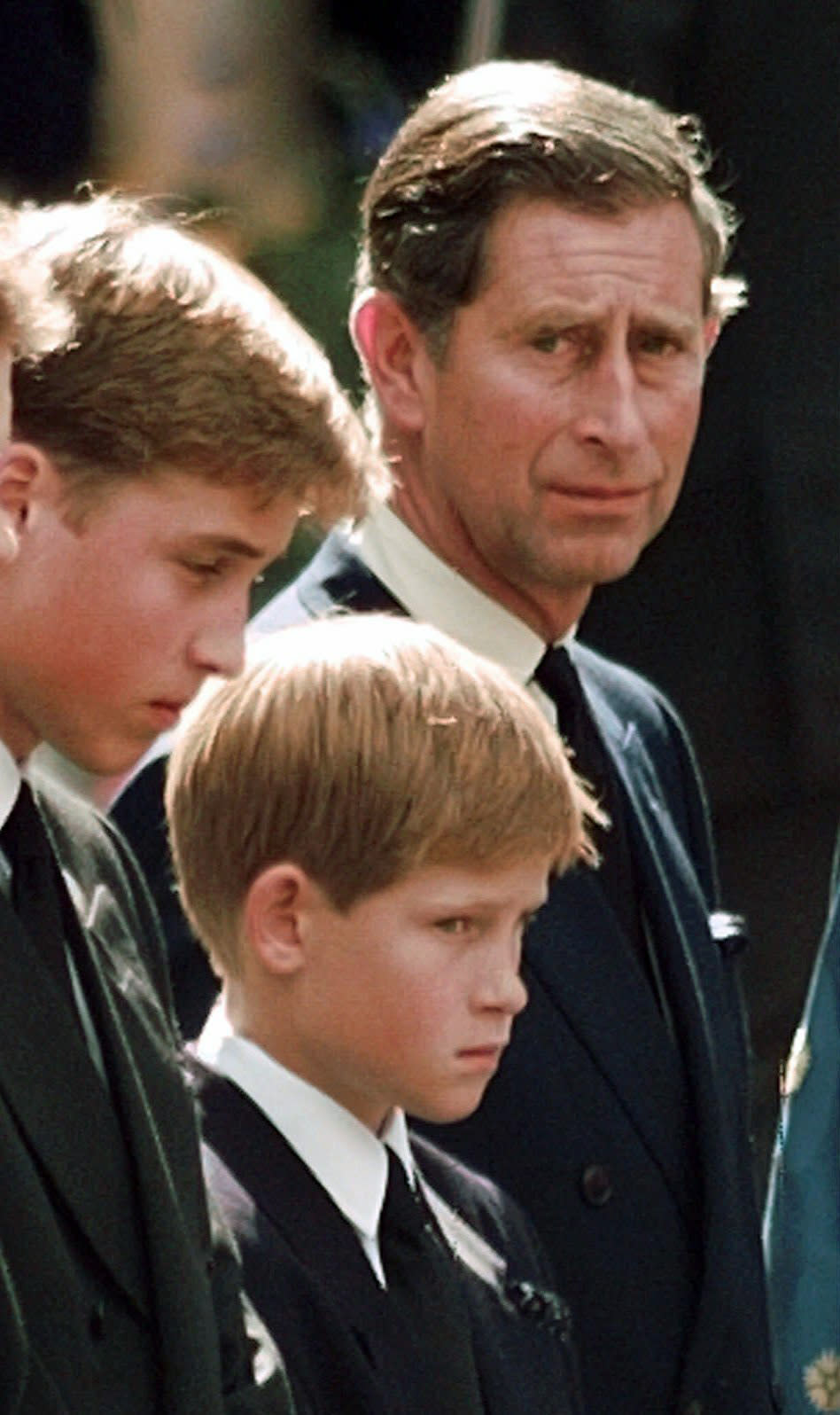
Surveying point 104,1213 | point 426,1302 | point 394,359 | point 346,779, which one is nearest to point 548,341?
point 394,359

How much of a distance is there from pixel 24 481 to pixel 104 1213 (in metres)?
0.57

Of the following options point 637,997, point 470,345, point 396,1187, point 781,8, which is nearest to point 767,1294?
point 637,997

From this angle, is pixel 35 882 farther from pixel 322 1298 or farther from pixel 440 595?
pixel 440 595

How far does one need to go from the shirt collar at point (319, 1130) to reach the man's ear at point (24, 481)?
1.77ft

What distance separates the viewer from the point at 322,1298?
124 inches

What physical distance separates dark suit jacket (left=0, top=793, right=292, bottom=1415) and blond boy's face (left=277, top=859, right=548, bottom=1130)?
28cm

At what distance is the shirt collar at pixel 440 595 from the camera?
3.79 metres

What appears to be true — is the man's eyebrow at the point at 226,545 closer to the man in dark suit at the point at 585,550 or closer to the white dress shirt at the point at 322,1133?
the white dress shirt at the point at 322,1133

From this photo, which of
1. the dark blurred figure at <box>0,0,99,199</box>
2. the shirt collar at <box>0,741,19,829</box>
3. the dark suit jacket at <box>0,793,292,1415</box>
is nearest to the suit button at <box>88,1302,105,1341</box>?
the dark suit jacket at <box>0,793,292,1415</box>

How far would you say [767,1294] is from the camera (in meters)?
3.89

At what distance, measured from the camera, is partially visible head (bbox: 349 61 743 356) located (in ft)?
12.5

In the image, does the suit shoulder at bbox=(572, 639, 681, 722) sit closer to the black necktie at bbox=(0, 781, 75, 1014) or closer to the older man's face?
the older man's face

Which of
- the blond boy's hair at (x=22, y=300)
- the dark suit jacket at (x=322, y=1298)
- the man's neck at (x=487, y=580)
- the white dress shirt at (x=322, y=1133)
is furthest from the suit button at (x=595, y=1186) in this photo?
the blond boy's hair at (x=22, y=300)

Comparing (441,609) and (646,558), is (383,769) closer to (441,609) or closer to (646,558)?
(441,609)
